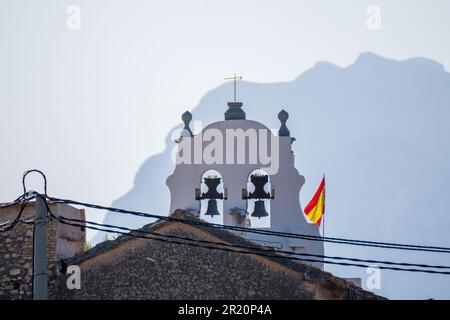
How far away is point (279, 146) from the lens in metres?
30.8

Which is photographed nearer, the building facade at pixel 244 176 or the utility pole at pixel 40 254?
the utility pole at pixel 40 254

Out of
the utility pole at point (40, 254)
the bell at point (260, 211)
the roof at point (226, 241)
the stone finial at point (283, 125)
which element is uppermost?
the stone finial at point (283, 125)

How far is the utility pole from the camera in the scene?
1908cm

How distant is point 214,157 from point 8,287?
8.32 metres

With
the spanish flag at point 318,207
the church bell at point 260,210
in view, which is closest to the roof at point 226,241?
the church bell at point 260,210

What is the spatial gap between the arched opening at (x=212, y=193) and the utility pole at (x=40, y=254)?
11.4m

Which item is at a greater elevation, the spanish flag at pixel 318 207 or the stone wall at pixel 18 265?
the spanish flag at pixel 318 207

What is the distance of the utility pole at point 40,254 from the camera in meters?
19.1

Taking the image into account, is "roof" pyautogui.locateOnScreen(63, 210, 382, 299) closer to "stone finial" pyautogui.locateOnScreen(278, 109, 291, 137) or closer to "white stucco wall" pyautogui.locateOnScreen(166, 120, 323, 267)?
"white stucco wall" pyautogui.locateOnScreen(166, 120, 323, 267)

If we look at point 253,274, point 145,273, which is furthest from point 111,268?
point 253,274

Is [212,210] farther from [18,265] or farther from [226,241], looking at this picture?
[18,265]

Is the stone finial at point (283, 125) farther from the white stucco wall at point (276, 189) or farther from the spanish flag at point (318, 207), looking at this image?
the spanish flag at point (318, 207)

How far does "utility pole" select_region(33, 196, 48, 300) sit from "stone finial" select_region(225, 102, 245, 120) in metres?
11.9
